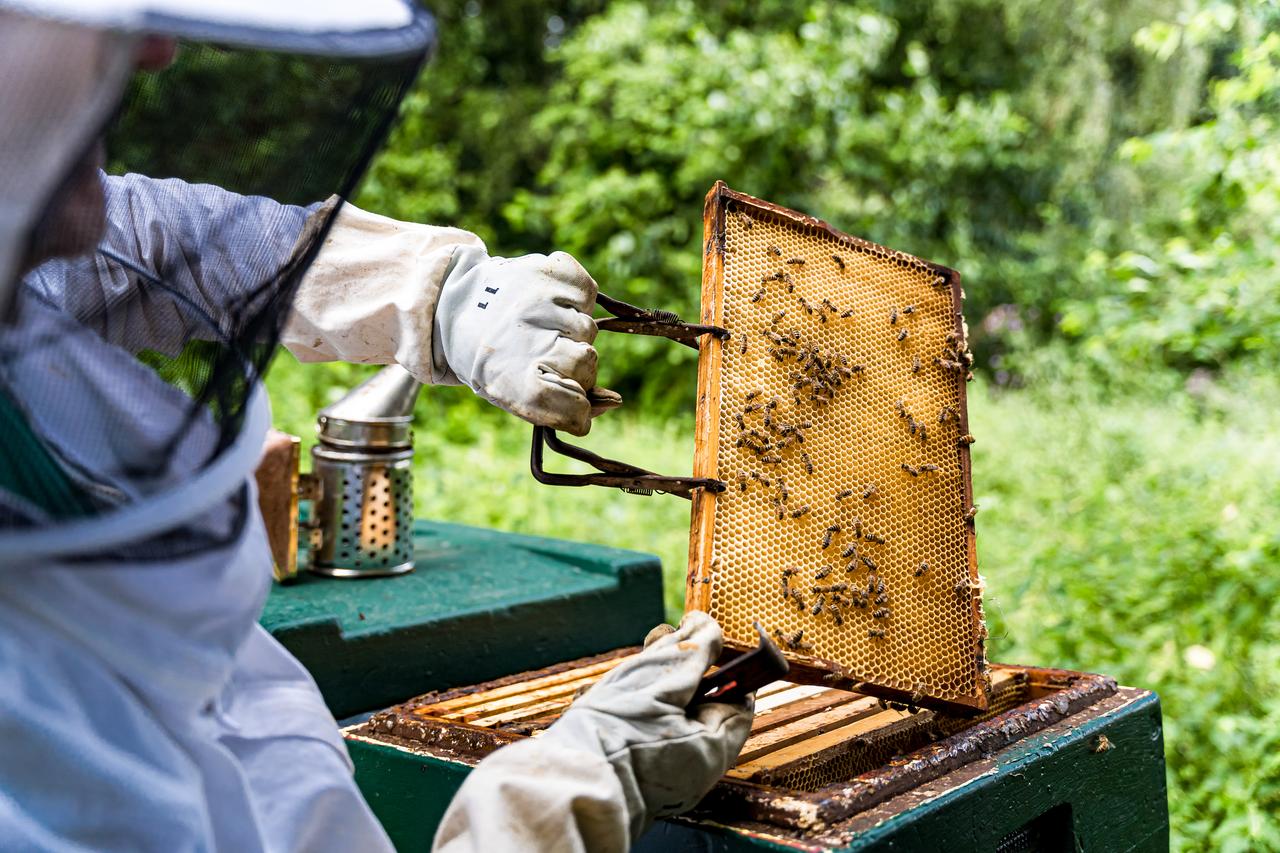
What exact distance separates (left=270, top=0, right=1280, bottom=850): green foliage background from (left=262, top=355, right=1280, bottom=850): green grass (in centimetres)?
2

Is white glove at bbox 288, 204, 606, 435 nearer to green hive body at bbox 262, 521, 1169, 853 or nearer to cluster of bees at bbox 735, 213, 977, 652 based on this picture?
cluster of bees at bbox 735, 213, 977, 652

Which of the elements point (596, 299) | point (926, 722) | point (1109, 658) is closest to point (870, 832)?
point (926, 722)

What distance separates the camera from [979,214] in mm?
8992

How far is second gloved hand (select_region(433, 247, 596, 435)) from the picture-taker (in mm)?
1480

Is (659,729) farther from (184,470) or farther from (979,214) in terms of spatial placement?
(979,214)

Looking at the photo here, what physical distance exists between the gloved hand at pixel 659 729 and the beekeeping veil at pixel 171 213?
1.53 feet

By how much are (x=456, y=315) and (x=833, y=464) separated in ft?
1.98

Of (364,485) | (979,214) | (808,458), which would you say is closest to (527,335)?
(808,458)

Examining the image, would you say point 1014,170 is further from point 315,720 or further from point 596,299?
point 315,720

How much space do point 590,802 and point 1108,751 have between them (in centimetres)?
94

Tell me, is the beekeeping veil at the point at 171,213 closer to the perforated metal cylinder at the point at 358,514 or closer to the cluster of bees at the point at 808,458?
the cluster of bees at the point at 808,458

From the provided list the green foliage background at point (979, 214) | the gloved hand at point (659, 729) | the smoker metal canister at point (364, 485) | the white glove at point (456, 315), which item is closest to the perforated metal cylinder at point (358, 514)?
the smoker metal canister at point (364, 485)

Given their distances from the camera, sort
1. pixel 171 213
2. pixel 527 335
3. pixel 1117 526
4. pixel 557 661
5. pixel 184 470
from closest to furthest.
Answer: pixel 184 470
pixel 171 213
pixel 527 335
pixel 557 661
pixel 1117 526

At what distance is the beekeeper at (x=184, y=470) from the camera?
85cm
